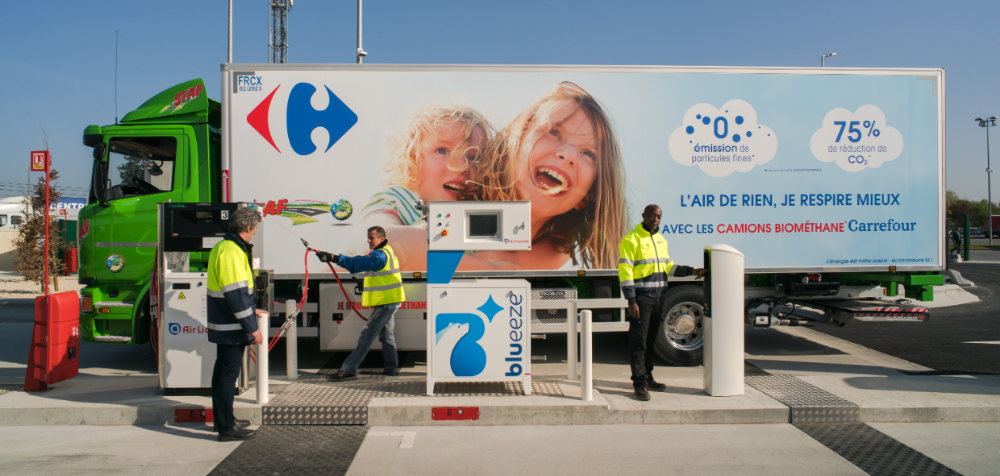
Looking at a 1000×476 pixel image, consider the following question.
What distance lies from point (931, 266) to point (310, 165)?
22.6 ft

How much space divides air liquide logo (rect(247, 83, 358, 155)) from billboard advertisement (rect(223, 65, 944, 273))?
0.01 m

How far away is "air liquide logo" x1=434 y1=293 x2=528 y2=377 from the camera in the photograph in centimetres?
488

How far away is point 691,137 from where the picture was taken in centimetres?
601

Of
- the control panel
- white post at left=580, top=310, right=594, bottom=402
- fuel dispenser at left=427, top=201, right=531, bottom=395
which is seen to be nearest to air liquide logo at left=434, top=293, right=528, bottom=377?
fuel dispenser at left=427, top=201, right=531, bottom=395

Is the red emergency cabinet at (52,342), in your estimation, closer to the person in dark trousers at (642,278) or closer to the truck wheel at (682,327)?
the person in dark trousers at (642,278)

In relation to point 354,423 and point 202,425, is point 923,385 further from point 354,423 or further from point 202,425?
point 202,425

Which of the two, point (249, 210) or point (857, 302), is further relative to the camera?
point (857, 302)

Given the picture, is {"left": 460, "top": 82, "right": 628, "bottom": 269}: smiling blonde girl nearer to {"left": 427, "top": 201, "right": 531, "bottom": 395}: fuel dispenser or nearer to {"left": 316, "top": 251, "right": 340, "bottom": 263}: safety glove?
{"left": 427, "top": 201, "right": 531, "bottom": 395}: fuel dispenser

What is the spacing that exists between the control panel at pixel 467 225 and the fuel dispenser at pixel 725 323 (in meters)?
1.71

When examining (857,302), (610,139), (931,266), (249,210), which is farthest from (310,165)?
(931,266)

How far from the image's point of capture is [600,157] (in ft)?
19.5

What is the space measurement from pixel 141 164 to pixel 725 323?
20.9 feet

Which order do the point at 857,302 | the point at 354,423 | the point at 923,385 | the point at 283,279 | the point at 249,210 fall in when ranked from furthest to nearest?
1. the point at 857,302
2. the point at 283,279
3. the point at 923,385
4. the point at 354,423
5. the point at 249,210

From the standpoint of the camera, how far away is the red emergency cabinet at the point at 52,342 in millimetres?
5129
